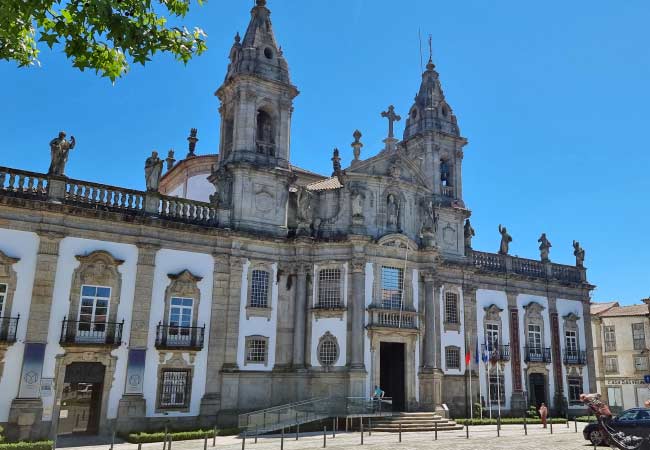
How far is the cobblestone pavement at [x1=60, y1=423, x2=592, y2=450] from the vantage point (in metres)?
21.5

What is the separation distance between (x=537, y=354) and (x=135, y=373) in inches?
1029

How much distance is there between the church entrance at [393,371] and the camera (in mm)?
31844

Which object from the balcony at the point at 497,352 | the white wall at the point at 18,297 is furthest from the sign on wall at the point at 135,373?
the balcony at the point at 497,352

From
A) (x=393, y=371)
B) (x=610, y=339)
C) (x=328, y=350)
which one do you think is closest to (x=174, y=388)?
(x=328, y=350)

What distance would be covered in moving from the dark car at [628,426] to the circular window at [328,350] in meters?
12.3

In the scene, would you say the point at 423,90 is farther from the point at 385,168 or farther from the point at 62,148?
the point at 62,148

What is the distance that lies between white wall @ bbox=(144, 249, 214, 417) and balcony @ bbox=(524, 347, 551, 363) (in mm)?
21772

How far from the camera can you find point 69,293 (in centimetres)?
2512

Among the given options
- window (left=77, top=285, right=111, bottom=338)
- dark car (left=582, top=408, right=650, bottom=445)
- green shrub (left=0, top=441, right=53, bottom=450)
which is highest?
window (left=77, top=285, right=111, bottom=338)

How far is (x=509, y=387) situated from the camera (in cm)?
3709

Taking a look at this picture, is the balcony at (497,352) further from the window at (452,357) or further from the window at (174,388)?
the window at (174,388)

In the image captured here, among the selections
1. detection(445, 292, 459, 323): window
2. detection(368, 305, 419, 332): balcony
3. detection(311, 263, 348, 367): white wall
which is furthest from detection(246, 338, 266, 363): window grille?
detection(445, 292, 459, 323): window

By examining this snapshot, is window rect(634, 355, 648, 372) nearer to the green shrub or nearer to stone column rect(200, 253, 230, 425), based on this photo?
stone column rect(200, 253, 230, 425)

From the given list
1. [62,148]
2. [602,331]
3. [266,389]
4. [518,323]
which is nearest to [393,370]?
[266,389]
